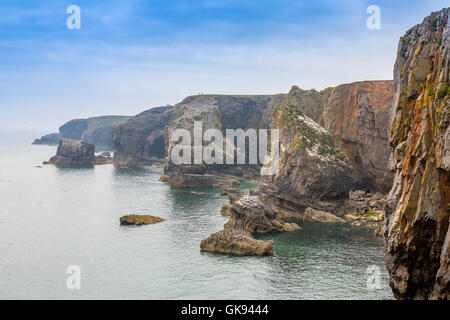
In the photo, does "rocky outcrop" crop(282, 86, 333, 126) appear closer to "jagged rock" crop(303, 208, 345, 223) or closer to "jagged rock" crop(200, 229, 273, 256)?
"jagged rock" crop(303, 208, 345, 223)

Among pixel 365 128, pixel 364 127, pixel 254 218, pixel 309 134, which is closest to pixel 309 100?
pixel 364 127

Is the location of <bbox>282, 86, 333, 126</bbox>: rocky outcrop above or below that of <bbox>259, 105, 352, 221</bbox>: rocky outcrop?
above

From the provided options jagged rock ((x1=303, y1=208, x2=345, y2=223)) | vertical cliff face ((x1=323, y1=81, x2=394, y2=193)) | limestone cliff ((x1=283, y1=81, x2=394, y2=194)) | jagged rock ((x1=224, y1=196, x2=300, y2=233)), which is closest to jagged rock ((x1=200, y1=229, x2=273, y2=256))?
jagged rock ((x1=224, y1=196, x2=300, y2=233))

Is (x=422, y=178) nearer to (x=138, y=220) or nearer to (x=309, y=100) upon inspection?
(x=138, y=220)

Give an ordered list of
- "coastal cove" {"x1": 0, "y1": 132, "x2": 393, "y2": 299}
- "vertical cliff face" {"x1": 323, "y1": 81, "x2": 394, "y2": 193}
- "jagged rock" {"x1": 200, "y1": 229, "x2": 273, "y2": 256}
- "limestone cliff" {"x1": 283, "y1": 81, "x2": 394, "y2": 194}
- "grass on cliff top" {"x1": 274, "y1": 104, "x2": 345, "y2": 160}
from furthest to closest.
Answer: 1. "vertical cliff face" {"x1": 323, "y1": 81, "x2": 394, "y2": 193}
2. "limestone cliff" {"x1": 283, "y1": 81, "x2": 394, "y2": 194}
3. "grass on cliff top" {"x1": 274, "y1": 104, "x2": 345, "y2": 160}
4. "jagged rock" {"x1": 200, "y1": 229, "x2": 273, "y2": 256}
5. "coastal cove" {"x1": 0, "y1": 132, "x2": 393, "y2": 299}

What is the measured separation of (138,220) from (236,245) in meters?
31.9

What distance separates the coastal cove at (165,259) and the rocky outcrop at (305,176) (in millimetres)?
11262

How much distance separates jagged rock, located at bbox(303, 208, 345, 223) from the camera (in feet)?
331

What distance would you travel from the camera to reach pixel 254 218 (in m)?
90.9

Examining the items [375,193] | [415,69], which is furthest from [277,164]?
[415,69]

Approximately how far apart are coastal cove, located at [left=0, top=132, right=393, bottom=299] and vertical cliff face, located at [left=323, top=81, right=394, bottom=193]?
35.7m

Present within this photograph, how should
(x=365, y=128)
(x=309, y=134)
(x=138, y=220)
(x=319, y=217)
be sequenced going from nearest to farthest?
(x=319, y=217) < (x=138, y=220) < (x=309, y=134) < (x=365, y=128)

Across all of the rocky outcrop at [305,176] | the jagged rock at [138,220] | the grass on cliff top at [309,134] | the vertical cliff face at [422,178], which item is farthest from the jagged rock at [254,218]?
the vertical cliff face at [422,178]

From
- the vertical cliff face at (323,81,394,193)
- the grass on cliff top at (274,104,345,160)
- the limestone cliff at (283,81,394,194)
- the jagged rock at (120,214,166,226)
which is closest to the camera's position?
the jagged rock at (120,214,166,226)
